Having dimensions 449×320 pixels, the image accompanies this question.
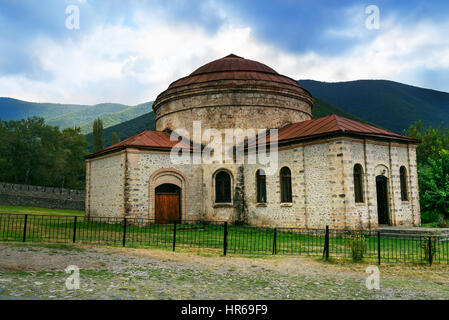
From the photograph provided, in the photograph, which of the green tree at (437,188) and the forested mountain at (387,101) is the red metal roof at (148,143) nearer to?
the green tree at (437,188)

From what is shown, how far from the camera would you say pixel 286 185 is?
1784cm

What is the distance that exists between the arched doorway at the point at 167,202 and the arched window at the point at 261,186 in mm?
4679

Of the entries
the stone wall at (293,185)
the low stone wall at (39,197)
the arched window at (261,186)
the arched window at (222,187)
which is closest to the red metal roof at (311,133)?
the stone wall at (293,185)

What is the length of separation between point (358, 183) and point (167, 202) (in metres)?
10.3

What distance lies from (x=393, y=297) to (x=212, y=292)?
320 centimetres

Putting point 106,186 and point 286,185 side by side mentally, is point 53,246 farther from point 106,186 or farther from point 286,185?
point 286,185

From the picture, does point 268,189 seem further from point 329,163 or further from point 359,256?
point 359,256

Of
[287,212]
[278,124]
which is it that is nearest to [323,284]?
[287,212]

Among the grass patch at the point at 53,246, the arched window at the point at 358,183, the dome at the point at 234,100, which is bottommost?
the grass patch at the point at 53,246

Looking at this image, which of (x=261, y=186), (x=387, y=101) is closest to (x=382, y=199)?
Answer: (x=261, y=186)

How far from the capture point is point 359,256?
9680 mm

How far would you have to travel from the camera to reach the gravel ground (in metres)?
5.78

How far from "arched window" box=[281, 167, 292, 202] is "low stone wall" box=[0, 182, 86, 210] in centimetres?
2706

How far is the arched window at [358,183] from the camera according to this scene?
1581 cm
